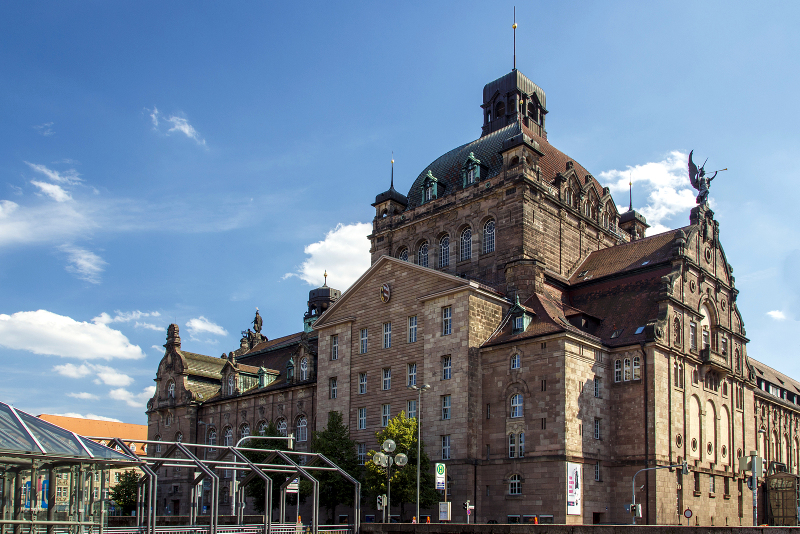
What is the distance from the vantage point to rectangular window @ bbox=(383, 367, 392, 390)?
55156 mm

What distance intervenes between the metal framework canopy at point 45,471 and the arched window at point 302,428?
39.7 m

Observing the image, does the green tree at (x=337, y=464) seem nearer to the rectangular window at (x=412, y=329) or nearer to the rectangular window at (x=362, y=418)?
the rectangular window at (x=362, y=418)

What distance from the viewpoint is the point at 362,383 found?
188ft

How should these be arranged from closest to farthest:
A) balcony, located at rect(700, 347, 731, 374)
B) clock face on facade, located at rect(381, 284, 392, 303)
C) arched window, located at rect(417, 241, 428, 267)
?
1. balcony, located at rect(700, 347, 731, 374)
2. clock face on facade, located at rect(381, 284, 392, 303)
3. arched window, located at rect(417, 241, 428, 267)

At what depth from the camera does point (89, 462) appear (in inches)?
993

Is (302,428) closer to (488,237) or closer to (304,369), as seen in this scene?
(304,369)

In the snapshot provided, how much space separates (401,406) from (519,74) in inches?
1318

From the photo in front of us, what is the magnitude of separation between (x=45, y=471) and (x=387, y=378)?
32468mm

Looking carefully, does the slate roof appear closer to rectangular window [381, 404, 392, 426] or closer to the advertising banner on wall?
rectangular window [381, 404, 392, 426]

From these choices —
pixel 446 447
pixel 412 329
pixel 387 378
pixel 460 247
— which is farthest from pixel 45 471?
pixel 460 247

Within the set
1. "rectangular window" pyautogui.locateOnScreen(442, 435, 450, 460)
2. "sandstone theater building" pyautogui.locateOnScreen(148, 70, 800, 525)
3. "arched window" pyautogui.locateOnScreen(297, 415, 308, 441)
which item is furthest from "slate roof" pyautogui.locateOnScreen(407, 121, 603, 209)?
"rectangular window" pyautogui.locateOnScreen(442, 435, 450, 460)

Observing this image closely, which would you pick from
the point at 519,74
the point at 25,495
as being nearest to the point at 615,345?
the point at 519,74

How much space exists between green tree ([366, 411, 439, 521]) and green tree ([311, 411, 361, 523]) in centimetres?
309

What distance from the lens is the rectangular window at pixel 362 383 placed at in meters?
57.1
